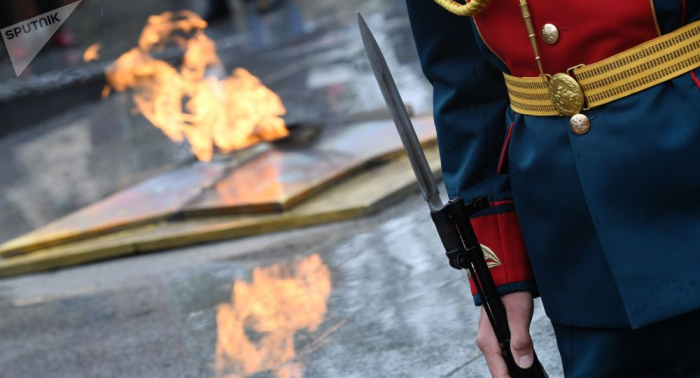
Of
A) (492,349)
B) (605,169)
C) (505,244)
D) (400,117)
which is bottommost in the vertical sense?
(492,349)

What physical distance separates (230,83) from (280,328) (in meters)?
2.95

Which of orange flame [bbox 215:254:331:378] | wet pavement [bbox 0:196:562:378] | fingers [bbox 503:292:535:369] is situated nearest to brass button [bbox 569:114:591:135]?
fingers [bbox 503:292:535:369]

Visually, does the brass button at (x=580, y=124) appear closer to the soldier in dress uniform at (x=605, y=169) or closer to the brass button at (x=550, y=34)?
the soldier in dress uniform at (x=605, y=169)

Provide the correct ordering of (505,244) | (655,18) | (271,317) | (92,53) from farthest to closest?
(92,53)
(271,317)
(505,244)
(655,18)

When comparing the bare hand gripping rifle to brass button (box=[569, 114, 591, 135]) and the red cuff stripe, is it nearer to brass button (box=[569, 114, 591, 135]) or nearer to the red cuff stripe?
the red cuff stripe

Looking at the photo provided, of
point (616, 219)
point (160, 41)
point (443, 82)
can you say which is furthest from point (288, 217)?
point (160, 41)

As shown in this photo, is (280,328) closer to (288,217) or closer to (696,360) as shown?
(288,217)

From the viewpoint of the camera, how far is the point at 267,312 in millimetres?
4309

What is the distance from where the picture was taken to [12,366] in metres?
4.38

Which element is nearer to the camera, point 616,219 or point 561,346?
point 616,219

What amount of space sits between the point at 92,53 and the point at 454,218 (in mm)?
12762

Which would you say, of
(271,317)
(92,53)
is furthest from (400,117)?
(92,53)

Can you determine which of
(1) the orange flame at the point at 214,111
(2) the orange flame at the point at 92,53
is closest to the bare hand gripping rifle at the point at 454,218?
(1) the orange flame at the point at 214,111

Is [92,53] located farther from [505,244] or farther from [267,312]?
[505,244]
